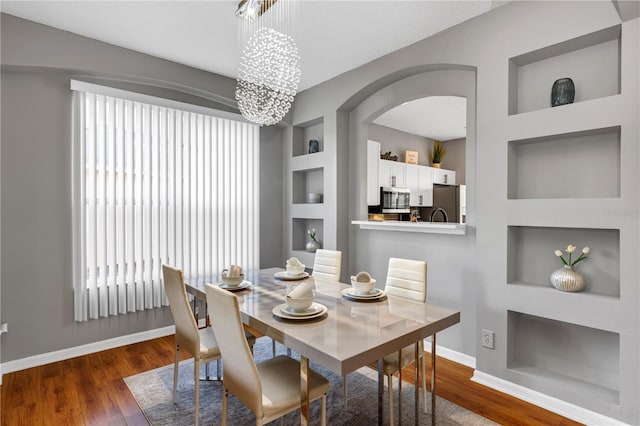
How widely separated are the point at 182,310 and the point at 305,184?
9.62 ft

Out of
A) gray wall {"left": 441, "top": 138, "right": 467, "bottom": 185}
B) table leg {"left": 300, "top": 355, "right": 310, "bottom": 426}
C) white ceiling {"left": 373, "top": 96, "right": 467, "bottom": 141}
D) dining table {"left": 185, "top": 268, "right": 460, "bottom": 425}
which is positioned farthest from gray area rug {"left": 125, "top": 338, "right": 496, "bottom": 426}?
gray wall {"left": 441, "top": 138, "right": 467, "bottom": 185}

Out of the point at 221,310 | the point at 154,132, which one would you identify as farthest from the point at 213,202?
the point at 221,310

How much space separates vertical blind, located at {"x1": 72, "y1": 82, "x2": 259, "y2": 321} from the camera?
313 centimetres

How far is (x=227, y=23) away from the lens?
9.20 feet

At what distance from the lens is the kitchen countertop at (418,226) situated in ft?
9.46

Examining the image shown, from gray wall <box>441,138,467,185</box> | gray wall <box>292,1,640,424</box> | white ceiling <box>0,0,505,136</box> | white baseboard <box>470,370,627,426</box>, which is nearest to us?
gray wall <box>292,1,640,424</box>

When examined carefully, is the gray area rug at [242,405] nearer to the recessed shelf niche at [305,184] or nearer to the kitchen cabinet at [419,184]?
the recessed shelf niche at [305,184]

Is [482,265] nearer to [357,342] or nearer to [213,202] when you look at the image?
[357,342]

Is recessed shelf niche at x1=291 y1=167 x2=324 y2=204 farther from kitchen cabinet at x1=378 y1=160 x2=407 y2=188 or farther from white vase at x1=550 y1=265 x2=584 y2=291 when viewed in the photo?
white vase at x1=550 y1=265 x2=584 y2=291

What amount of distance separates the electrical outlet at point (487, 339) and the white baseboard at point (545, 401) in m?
0.23

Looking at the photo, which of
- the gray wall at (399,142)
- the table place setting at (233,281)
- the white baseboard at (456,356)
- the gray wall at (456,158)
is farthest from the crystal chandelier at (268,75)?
the gray wall at (456,158)

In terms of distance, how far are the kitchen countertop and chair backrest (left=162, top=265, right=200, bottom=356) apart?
7.02ft

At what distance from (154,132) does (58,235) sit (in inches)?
52.0

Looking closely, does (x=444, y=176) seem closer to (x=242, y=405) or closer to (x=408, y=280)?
(x=408, y=280)
